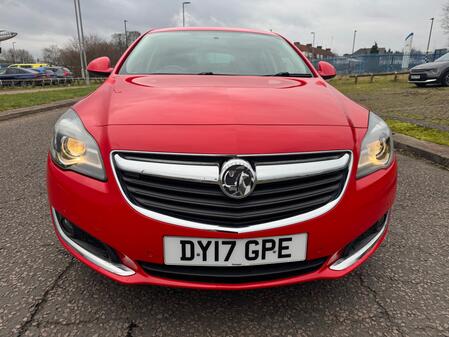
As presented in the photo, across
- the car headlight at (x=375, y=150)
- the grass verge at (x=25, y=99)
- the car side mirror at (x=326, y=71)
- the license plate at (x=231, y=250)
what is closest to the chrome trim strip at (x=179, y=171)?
the license plate at (x=231, y=250)

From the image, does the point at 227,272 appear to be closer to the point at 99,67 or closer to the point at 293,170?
the point at 293,170

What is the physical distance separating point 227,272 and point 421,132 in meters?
4.91

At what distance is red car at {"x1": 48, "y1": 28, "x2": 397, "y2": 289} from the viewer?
1423 mm

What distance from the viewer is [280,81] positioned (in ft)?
7.73

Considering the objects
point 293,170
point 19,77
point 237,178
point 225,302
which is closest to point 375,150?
point 293,170

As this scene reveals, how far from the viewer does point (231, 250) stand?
1435 millimetres

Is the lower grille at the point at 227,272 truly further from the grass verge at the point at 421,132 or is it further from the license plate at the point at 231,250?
the grass verge at the point at 421,132

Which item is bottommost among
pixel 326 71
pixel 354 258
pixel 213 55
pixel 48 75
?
pixel 48 75

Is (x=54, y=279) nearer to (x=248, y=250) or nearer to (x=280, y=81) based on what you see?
(x=248, y=250)

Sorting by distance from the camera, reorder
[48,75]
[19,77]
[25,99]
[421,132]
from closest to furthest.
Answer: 1. [421,132]
2. [25,99]
3. [19,77]
4. [48,75]

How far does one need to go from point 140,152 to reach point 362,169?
2.97 feet

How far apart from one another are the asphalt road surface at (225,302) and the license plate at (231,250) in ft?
1.08

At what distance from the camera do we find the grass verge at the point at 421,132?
4.92 m

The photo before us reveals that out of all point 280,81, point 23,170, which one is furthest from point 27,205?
point 280,81
